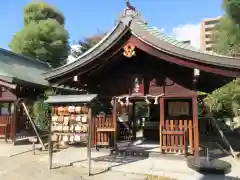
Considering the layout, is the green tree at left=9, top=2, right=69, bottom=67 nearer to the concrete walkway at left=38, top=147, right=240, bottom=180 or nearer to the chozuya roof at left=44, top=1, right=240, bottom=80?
the chozuya roof at left=44, top=1, right=240, bottom=80

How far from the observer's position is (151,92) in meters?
9.70

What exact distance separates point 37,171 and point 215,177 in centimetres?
541

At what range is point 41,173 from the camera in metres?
7.47

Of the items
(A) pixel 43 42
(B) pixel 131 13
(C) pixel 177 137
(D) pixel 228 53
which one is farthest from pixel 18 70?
(D) pixel 228 53

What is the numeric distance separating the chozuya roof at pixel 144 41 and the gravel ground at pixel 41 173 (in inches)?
139

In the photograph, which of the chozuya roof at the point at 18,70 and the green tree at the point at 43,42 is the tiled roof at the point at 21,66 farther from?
the green tree at the point at 43,42

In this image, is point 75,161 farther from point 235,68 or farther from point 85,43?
point 85,43

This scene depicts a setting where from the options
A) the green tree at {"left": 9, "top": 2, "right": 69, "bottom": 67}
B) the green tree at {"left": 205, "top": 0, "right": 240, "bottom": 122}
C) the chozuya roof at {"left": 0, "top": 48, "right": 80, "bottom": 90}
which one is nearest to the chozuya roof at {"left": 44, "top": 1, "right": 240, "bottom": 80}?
the chozuya roof at {"left": 0, "top": 48, "right": 80, "bottom": 90}

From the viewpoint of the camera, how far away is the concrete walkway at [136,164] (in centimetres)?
730

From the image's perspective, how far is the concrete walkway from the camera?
23.9ft

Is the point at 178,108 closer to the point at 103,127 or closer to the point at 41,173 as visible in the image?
the point at 103,127

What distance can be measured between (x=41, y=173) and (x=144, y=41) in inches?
209

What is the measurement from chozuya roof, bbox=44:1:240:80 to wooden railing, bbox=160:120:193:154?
88.8 inches

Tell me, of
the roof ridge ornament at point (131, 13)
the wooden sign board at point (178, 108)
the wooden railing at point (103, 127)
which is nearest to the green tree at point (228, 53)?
the wooden sign board at point (178, 108)
